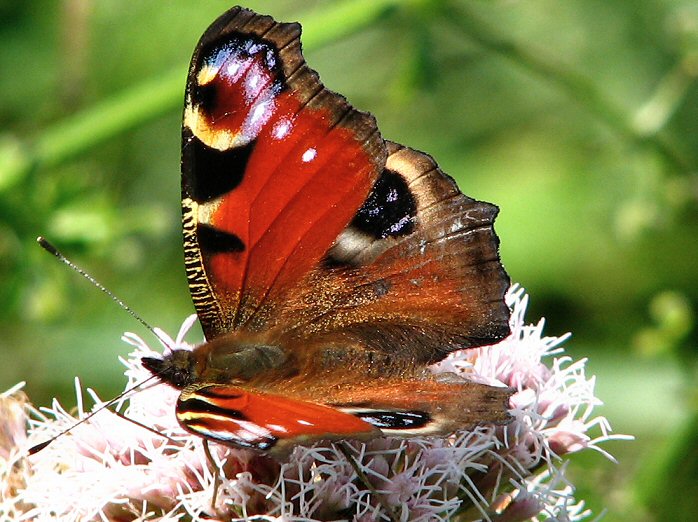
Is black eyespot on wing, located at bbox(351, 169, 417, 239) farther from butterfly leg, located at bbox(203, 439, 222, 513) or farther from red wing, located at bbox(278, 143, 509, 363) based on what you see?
butterfly leg, located at bbox(203, 439, 222, 513)

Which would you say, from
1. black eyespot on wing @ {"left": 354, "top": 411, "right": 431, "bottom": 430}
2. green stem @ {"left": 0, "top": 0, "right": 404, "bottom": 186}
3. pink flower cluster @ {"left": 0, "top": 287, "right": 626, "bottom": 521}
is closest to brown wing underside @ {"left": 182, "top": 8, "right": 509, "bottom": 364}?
pink flower cluster @ {"left": 0, "top": 287, "right": 626, "bottom": 521}

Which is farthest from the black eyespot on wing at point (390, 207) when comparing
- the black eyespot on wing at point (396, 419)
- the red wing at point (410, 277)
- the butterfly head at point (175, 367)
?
the black eyespot on wing at point (396, 419)

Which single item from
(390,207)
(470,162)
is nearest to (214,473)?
(390,207)

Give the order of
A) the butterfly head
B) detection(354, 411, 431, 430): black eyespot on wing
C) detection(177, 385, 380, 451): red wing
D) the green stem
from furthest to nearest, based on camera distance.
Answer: the green stem, the butterfly head, detection(354, 411, 431, 430): black eyespot on wing, detection(177, 385, 380, 451): red wing

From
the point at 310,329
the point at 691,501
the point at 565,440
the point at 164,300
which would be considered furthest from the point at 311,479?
the point at 164,300

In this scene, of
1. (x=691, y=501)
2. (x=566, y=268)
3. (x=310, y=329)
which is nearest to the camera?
(x=310, y=329)

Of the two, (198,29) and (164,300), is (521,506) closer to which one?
(164,300)
